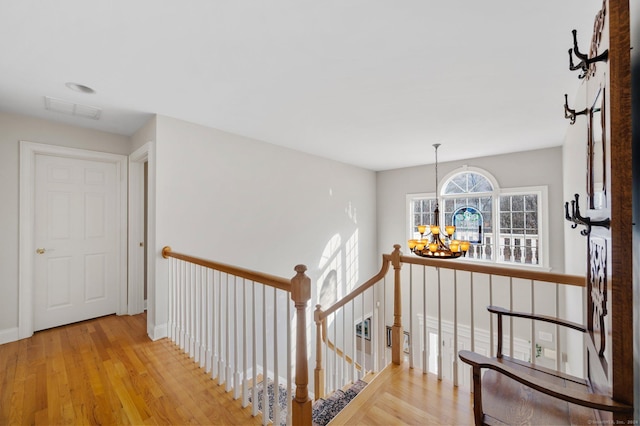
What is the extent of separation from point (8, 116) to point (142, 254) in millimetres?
1932

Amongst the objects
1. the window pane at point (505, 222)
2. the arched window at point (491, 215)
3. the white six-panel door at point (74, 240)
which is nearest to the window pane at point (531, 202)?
the arched window at point (491, 215)

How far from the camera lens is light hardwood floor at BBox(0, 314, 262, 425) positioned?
5.59 feet

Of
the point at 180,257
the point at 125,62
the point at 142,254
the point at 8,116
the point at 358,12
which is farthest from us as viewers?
the point at 142,254

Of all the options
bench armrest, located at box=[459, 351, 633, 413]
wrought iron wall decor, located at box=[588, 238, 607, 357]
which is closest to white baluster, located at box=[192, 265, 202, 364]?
bench armrest, located at box=[459, 351, 633, 413]

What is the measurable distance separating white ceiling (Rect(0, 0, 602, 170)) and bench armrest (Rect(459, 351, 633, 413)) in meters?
1.78

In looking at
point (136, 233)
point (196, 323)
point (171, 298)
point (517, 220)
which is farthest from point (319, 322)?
point (517, 220)

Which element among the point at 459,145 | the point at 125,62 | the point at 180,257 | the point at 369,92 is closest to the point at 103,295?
the point at 180,257

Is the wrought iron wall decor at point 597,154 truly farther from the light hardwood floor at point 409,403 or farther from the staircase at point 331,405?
the staircase at point 331,405

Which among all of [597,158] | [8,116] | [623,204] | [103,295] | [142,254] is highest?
[8,116]

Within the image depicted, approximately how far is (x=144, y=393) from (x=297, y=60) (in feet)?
8.55

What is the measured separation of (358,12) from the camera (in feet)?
4.98

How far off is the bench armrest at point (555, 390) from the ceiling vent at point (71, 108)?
3697 mm

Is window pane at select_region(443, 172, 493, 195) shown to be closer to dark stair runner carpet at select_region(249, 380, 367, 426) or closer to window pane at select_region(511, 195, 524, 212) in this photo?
window pane at select_region(511, 195, 524, 212)

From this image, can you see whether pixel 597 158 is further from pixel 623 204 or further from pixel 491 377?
pixel 491 377
